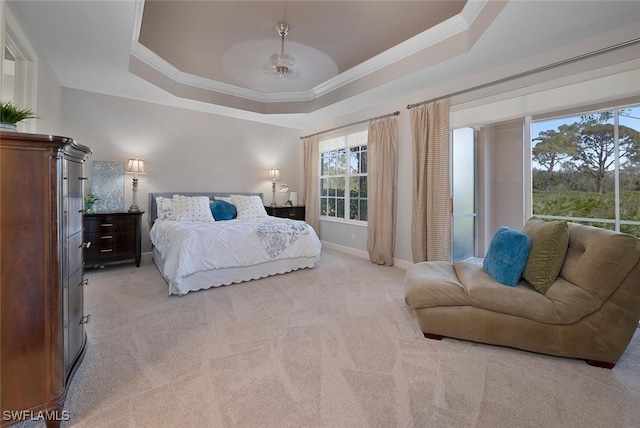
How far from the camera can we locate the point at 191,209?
171 inches

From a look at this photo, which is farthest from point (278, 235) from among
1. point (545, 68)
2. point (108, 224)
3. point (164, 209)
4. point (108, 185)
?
point (545, 68)

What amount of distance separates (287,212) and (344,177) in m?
1.42

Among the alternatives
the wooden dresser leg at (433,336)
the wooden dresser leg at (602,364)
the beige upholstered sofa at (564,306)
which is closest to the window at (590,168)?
the beige upholstered sofa at (564,306)

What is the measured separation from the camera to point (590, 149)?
2.85 meters

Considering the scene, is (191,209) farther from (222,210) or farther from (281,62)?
(281,62)

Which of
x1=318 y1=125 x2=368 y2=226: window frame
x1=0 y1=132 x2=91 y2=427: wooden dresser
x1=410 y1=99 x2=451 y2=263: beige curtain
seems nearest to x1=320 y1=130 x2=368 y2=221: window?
x1=318 y1=125 x2=368 y2=226: window frame

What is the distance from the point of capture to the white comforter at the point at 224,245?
2.93 meters

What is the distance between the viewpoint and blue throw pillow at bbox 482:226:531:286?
2049mm

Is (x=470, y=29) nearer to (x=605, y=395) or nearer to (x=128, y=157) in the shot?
(x=605, y=395)

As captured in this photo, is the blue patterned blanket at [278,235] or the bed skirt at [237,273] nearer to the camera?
the bed skirt at [237,273]

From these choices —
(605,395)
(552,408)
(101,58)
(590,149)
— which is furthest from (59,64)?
(590,149)

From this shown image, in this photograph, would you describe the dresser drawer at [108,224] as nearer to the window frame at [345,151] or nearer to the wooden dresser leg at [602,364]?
the window frame at [345,151]

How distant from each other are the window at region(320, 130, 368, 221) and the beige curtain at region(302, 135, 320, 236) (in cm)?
13

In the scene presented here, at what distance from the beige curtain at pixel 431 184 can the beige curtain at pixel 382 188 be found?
413mm
